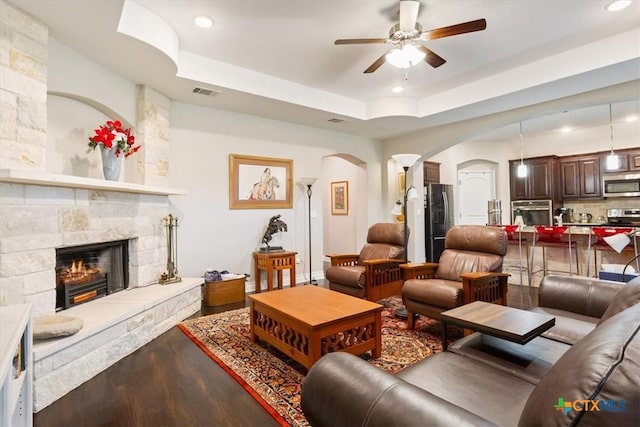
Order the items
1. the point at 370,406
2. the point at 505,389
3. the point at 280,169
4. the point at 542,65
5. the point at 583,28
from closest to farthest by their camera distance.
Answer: the point at 370,406, the point at 505,389, the point at 583,28, the point at 542,65, the point at 280,169

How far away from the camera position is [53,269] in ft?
8.46

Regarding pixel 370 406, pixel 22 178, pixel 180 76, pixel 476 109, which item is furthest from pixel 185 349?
pixel 476 109

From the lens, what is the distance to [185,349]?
9.41 feet

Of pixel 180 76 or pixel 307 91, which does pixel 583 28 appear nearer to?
pixel 307 91

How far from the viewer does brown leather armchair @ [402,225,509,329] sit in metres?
2.86

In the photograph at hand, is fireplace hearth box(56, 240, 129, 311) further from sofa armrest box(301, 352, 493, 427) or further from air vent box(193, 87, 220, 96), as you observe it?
sofa armrest box(301, 352, 493, 427)

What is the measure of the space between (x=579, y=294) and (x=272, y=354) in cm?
233

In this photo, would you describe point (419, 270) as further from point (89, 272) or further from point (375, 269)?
point (89, 272)

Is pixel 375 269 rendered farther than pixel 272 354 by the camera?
Yes

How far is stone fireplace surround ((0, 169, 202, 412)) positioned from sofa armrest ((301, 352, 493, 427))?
6.25 feet

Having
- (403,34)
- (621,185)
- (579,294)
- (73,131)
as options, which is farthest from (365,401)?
(621,185)

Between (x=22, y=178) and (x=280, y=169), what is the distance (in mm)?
3460

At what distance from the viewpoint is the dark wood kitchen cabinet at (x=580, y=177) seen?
22.2ft

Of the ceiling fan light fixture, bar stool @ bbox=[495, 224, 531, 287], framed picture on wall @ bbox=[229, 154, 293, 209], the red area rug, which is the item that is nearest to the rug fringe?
the red area rug
